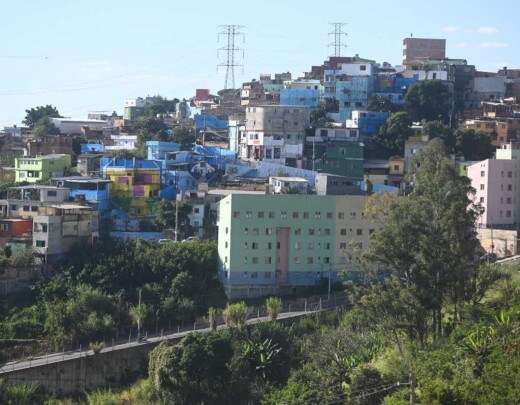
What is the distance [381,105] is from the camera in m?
36.1

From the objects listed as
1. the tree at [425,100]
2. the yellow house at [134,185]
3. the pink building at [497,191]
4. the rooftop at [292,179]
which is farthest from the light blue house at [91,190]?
the tree at [425,100]

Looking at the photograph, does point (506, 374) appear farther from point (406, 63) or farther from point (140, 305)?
point (406, 63)

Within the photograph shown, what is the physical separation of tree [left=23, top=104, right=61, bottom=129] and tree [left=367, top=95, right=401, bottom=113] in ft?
37.9

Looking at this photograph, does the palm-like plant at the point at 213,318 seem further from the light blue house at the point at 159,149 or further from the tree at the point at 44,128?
the tree at the point at 44,128

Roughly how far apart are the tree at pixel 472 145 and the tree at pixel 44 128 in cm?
1203

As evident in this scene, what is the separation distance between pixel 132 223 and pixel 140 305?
4626 millimetres

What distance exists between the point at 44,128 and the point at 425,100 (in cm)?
1155

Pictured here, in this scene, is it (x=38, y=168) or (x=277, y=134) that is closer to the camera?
(x=38, y=168)

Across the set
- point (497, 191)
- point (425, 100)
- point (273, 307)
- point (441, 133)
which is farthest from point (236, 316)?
point (425, 100)

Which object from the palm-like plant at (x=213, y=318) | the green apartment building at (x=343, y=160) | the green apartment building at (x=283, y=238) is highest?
the green apartment building at (x=343, y=160)

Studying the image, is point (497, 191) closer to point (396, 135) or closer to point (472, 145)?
point (472, 145)

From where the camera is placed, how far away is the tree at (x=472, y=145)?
32656 millimetres

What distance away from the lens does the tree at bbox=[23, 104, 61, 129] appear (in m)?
41.5

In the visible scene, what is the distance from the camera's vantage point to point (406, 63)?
4094cm
